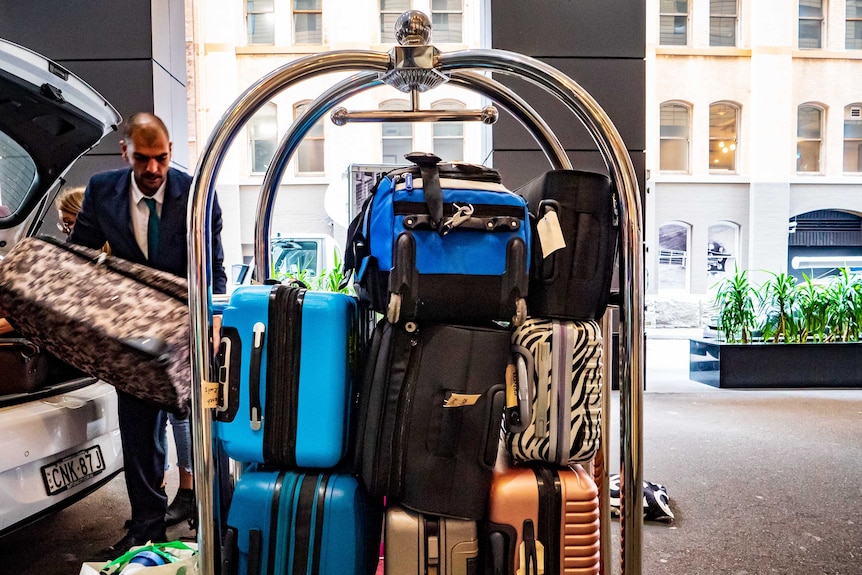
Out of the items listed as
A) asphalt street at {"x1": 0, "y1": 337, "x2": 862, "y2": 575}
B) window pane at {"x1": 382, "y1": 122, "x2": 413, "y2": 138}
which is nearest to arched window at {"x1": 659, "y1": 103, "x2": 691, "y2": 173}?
window pane at {"x1": 382, "y1": 122, "x2": 413, "y2": 138}

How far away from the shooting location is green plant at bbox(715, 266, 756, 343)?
19.2ft

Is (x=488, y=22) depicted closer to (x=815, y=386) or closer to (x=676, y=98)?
(x=815, y=386)

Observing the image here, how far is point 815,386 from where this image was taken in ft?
18.5

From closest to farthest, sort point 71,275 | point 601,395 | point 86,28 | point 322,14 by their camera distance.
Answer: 1. point 601,395
2. point 71,275
3. point 86,28
4. point 322,14

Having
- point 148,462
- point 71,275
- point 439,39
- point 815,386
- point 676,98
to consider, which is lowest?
point 815,386

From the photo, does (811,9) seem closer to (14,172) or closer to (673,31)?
(673,31)

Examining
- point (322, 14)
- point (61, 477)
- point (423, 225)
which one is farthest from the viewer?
point (322, 14)

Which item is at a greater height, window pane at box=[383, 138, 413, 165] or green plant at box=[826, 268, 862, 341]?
window pane at box=[383, 138, 413, 165]

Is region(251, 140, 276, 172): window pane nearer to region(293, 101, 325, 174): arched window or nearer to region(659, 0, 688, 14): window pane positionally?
region(293, 101, 325, 174): arched window

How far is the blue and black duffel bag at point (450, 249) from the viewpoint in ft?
3.93

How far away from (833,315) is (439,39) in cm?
1056

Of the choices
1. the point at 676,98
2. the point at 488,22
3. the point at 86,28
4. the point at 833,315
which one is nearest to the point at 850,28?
the point at 676,98

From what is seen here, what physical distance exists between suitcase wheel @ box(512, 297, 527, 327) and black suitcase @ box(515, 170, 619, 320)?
14cm

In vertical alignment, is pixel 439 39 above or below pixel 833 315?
above
